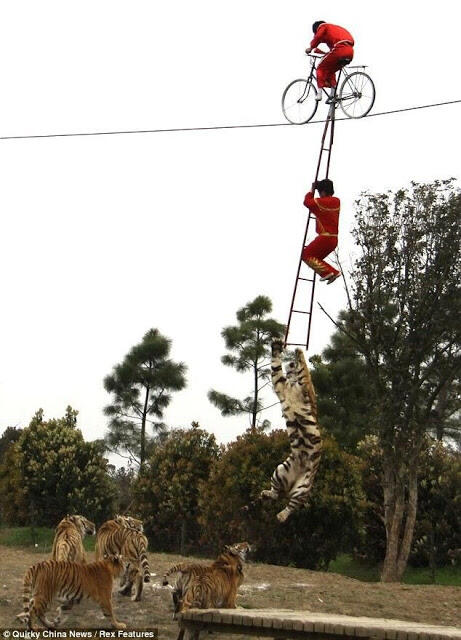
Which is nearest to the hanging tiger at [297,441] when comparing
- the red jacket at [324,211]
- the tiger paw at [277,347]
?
the tiger paw at [277,347]

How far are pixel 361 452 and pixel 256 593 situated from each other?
920cm

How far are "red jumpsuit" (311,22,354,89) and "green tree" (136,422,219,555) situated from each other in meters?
16.4

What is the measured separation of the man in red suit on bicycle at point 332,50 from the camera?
32.5ft

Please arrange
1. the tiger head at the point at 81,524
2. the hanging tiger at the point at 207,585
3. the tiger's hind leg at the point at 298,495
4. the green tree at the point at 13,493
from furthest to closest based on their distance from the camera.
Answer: the green tree at the point at 13,493, the tiger head at the point at 81,524, the hanging tiger at the point at 207,585, the tiger's hind leg at the point at 298,495

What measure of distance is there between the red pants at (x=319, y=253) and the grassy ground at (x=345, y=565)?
1465cm

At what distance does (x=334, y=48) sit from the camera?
32.6ft

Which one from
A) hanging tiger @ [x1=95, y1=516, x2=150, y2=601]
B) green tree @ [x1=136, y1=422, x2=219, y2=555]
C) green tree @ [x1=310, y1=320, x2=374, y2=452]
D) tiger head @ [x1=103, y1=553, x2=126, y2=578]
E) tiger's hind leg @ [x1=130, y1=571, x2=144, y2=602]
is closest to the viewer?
tiger head @ [x1=103, y1=553, x2=126, y2=578]

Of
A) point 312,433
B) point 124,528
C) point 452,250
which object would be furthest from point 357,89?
point 452,250

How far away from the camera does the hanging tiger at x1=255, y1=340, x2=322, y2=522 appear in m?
9.16

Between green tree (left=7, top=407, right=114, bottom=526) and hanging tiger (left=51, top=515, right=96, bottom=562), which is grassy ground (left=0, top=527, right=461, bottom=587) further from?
hanging tiger (left=51, top=515, right=96, bottom=562)

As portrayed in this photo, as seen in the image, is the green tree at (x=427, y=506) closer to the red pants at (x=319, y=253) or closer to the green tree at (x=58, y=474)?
the green tree at (x=58, y=474)

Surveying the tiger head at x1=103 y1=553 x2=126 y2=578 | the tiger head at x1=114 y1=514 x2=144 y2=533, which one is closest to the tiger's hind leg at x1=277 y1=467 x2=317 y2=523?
the tiger head at x1=103 y1=553 x2=126 y2=578

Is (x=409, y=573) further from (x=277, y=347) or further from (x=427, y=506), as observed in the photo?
(x=277, y=347)

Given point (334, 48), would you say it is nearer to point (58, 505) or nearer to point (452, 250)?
point (452, 250)
